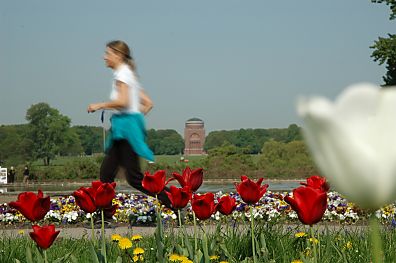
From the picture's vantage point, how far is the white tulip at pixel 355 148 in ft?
2.39

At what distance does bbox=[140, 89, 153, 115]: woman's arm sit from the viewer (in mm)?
6613

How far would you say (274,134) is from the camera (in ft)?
301

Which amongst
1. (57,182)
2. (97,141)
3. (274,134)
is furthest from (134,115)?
(97,141)

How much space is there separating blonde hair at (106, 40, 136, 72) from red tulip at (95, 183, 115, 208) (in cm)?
394

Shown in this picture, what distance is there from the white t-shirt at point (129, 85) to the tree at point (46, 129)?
75.3 metres

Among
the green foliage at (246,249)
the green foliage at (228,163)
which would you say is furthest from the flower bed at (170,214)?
the green foliage at (228,163)

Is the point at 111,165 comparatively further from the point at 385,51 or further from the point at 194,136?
the point at 194,136

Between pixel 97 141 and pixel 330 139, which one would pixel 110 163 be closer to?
pixel 330 139

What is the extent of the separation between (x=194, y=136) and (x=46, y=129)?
2928 cm

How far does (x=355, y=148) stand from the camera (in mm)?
739

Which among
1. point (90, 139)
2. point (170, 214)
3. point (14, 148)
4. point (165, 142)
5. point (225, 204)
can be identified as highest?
point (90, 139)

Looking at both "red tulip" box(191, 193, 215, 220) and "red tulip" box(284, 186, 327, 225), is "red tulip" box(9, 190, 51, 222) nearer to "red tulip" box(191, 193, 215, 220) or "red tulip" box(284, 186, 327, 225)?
"red tulip" box(191, 193, 215, 220)

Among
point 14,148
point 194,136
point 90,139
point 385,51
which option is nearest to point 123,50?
point 385,51

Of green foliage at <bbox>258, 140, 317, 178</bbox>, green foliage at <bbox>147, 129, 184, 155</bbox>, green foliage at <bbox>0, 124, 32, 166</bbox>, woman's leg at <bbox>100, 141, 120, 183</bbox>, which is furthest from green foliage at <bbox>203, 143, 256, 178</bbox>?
green foliage at <bbox>147, 129, 184, 155</bbox>
